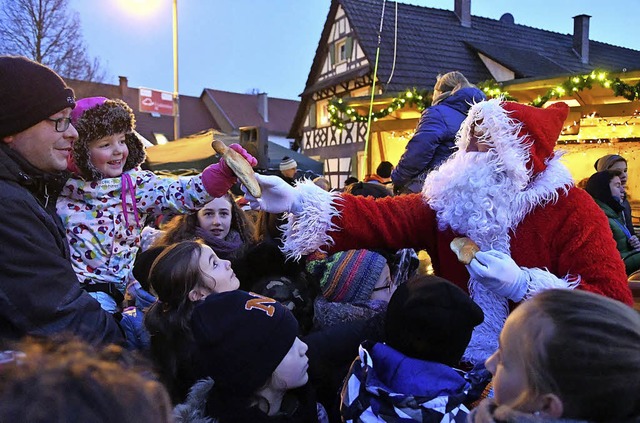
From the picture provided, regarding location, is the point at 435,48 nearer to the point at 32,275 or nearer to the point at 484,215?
the point at 484,215

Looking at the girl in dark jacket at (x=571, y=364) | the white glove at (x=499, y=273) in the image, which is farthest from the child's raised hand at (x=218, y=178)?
the girl in dark jacket at (x=571, y=364)

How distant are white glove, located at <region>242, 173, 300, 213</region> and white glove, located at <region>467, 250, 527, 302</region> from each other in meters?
0.75

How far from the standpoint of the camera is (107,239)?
2.05m

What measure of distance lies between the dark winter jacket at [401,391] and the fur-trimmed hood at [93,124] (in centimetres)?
132

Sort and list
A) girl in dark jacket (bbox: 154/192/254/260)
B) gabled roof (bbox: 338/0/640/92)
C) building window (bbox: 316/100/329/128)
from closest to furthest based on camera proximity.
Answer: girl in dark jacket (bbox: 154/192/254/260) < gabled roof (bbox: 338/0/640/92) < building window (bbox: 316/100/329/128)

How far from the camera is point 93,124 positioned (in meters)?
2.07

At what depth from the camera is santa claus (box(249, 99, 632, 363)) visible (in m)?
1.91

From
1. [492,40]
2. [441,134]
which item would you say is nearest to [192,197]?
[441,134]

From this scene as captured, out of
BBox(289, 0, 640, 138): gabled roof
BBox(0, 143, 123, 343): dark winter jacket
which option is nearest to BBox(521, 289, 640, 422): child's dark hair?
BBox(0, 143, 123, 343): dark winter jacket

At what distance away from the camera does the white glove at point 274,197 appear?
6.47ft

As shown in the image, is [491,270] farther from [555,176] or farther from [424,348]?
[555,176]

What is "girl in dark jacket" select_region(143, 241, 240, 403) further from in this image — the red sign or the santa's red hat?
the red sign

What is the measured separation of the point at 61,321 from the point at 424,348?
3.71ft

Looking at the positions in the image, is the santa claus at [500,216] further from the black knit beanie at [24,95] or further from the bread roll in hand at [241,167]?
the black knit beanie at [24,95]
